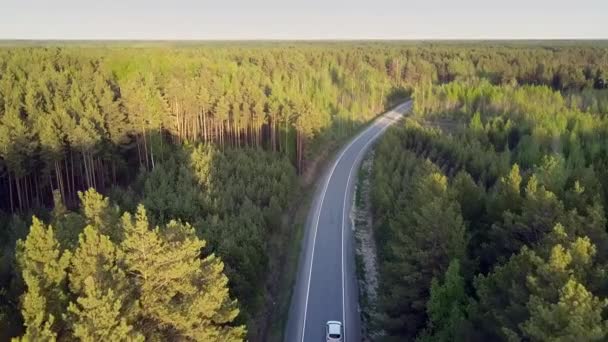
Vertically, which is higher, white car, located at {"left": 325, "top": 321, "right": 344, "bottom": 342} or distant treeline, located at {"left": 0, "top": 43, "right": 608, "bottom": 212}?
distant treeline, located at {"left": 0, "top": 43, "right": 608, "bottom": 212}

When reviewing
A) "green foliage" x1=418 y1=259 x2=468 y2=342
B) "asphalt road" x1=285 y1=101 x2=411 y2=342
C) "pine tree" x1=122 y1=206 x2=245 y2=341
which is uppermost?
"pine tree" x1=122 y1=206 x2=245 y2=341

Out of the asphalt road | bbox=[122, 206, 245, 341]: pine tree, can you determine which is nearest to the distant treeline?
the asphalt road

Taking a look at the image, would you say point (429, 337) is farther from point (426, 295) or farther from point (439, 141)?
point (439, 141)

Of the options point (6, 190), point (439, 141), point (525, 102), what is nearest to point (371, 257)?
point (439, 141)

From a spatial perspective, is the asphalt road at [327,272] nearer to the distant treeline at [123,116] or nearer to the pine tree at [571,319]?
the distant treeline at [123,116]

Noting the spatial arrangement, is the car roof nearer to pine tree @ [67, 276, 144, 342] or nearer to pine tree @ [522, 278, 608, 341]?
pine tree @ [522, 278, 608, 341]

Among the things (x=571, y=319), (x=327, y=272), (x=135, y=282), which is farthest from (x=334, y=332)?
(x=571, y=319)
